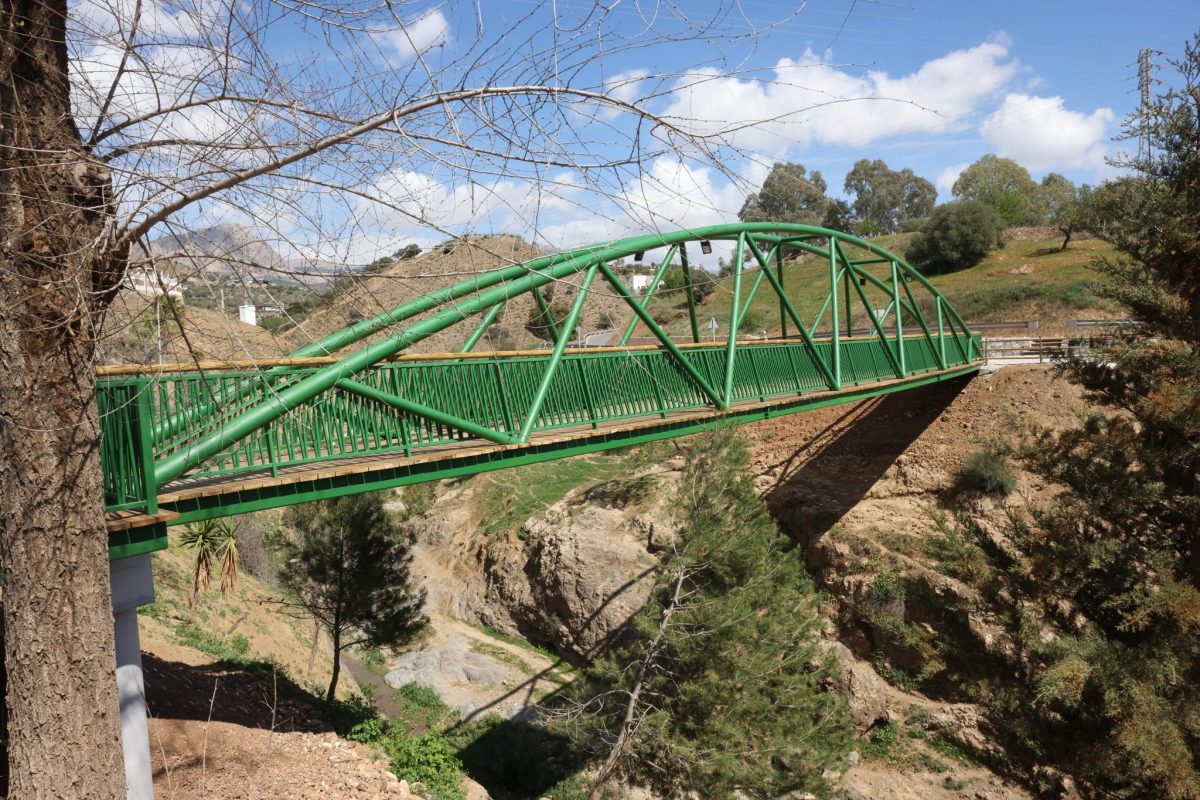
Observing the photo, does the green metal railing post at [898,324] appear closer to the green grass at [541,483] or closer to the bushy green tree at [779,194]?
the green grass at [541,483]

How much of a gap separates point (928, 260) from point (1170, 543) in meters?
44.3

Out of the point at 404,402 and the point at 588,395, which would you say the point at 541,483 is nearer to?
the point at 588,395

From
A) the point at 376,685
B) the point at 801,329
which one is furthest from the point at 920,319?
the point at 376,685

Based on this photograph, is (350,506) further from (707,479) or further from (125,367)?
(125,367)

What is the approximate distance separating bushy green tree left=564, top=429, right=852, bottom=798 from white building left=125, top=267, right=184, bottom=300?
8.82 m

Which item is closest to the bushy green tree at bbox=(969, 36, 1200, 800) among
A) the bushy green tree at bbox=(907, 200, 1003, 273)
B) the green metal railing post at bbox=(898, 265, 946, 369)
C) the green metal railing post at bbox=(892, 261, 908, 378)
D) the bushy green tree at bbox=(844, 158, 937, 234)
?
the green metal railing post at bbox=(892, 261, 908, 378)

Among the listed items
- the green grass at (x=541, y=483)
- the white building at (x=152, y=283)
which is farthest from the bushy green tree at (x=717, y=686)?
the green grass at (x=541, y=483)

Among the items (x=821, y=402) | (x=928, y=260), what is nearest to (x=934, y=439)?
(x=821, y=402)

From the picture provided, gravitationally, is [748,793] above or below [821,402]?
below

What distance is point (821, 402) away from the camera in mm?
14125

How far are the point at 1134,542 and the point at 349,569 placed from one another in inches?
489

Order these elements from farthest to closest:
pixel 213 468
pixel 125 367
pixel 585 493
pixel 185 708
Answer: pixel 585 493 < pixel 185 708 < pixel 213 468 < pixel 125 367

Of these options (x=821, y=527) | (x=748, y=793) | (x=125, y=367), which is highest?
(x=125, y=367)

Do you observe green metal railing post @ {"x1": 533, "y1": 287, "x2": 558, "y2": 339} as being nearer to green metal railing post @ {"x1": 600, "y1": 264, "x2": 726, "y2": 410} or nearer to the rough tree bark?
green metal railing post @ {"x1": 600, "y1": 264, "x2": 726, "y2": 410}
